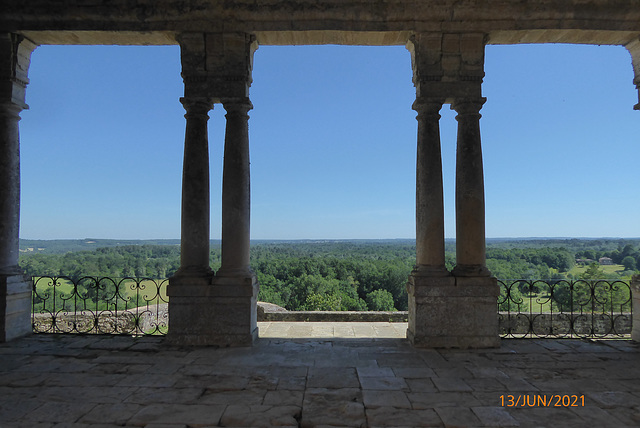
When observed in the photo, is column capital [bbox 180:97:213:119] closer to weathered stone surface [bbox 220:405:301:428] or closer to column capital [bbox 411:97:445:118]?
column capital [bbox 411:97:445:118]

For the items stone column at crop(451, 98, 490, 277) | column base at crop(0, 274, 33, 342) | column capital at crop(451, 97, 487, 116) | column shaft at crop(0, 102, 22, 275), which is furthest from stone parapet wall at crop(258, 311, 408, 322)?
column capital at crop(451, 97, 487, 116)

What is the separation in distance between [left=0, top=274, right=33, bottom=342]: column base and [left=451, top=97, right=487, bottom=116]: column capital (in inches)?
360

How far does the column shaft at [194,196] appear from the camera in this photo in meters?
7.21

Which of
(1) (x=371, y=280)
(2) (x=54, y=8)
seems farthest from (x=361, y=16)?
(1) (x=371, y=280)

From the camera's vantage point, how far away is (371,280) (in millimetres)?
42750

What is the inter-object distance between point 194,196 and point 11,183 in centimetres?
363

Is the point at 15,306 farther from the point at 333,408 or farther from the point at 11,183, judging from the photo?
the point at 333,408

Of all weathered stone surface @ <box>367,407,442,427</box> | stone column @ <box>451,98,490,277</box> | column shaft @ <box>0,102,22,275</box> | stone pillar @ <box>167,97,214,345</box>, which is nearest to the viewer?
weathered stone surface @ <box>367,407,442,427</box>

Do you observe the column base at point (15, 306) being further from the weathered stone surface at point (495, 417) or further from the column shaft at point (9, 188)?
the weathered stone surface at point (495, 417)

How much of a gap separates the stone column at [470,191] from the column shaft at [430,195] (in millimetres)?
370

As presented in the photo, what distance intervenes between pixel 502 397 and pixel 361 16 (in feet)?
21.3

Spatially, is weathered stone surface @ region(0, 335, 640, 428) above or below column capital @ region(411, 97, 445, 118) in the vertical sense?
below

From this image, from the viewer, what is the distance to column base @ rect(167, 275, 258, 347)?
22.6 feet

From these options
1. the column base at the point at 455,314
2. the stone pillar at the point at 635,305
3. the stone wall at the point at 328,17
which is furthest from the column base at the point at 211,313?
the stone pillar at the point at 635,305
